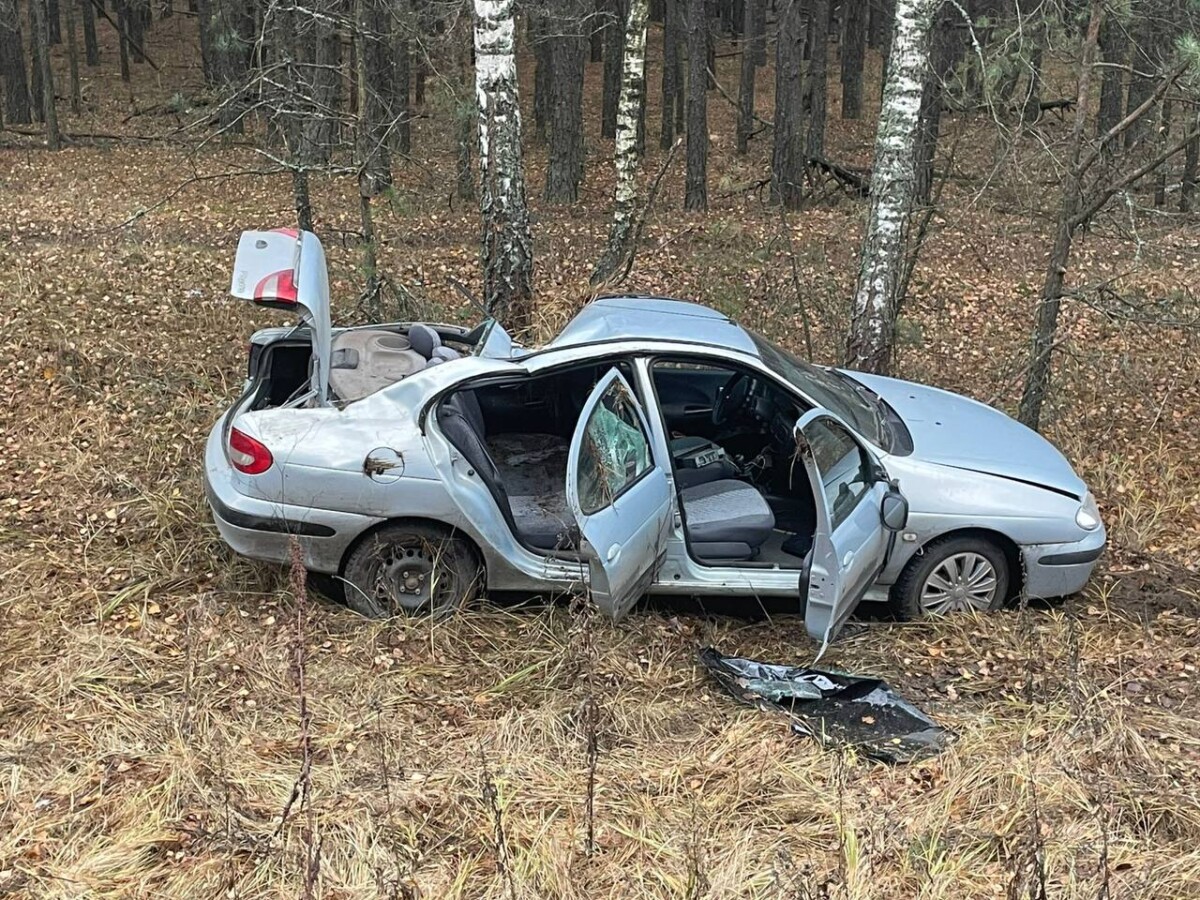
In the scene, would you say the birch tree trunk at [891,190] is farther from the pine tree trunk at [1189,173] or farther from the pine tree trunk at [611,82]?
the pine tree trunk at [611,82]

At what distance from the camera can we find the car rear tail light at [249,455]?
5023 mm

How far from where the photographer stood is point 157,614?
5316 millimetres

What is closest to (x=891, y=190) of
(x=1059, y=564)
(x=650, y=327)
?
(x=650, y=327)

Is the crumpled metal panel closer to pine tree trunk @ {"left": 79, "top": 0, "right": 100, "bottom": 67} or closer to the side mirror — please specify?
the side mirror

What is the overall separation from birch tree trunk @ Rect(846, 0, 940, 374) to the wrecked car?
232cm

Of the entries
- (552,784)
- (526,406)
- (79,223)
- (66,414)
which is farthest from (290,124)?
(552,784)

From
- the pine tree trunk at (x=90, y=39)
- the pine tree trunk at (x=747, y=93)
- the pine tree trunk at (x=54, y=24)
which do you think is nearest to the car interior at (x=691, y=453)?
the pine tree trunk at (x=747, y=93)

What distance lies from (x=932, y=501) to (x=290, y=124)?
31.0 ft

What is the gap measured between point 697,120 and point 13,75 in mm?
16824

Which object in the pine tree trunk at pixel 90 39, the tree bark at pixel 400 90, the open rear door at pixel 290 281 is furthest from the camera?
the pine tree trunk at pixel 90 39

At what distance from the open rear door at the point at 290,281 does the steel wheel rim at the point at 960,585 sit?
3262 millimetres

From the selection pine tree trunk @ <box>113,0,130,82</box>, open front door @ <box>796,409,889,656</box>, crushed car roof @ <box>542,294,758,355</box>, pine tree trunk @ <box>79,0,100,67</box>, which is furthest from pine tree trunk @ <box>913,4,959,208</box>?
pine tree trunk @ <box>79,0,100,67</box>

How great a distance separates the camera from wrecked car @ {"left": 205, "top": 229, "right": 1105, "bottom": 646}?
16.1ft

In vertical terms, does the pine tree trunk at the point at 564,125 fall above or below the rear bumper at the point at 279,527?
above
